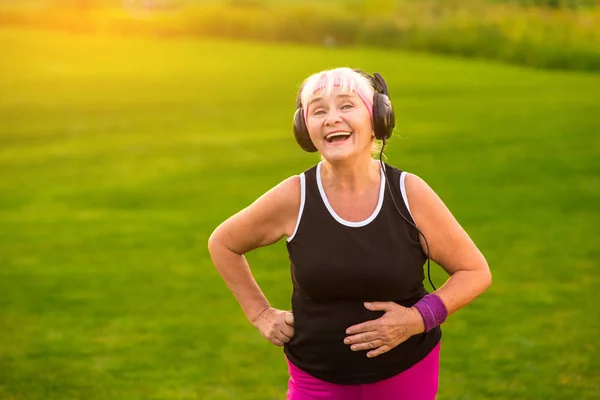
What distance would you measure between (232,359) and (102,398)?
992 mm

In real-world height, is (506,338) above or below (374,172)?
below

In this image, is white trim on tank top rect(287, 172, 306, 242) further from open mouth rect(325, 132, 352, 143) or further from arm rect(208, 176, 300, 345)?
open mouth rect(325, 132, 352, 143)

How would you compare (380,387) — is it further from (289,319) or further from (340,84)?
(340,84)

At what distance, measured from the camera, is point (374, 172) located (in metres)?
3.64

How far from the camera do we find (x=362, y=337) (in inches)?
138

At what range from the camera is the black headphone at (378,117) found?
3551mm

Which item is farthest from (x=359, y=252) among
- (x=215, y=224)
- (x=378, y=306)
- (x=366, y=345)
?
(x=215, y=224)

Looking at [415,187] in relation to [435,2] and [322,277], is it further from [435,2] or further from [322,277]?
[435,2]

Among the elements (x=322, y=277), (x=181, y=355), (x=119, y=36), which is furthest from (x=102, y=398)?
(x=119, y=36)

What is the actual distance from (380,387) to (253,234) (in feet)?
2.27

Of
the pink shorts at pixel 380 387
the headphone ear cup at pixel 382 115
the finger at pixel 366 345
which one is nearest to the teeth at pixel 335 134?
the headphone ear cup at pixel 382 115

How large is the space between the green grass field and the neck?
2.03ft

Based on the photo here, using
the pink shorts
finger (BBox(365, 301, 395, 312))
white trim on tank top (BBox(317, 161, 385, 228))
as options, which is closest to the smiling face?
white trim on tank top (BBox(317, 161, 385, 228))

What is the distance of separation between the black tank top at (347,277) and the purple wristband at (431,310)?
69 mm
